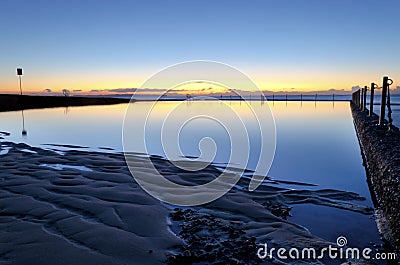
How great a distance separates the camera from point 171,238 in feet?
11.8

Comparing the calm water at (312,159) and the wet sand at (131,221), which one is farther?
the calm water at (312,159)

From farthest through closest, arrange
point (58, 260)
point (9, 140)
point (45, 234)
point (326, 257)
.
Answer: point (9, 140) → point (45, 234) → point (326, 257) → point (58, 260)

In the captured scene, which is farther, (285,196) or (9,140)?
(9,140)

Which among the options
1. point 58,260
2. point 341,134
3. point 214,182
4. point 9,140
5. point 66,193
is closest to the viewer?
point 58,260

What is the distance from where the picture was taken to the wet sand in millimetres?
3201

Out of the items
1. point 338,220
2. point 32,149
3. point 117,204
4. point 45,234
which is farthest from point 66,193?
point 32,149

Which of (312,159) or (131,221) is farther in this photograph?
(312,159)

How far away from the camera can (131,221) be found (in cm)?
401

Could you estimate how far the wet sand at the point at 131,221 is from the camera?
3201 mm

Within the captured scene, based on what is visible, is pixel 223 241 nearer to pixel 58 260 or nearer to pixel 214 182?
pixel 58 260

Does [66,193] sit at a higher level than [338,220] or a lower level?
higher

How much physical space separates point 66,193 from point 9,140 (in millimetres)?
7944

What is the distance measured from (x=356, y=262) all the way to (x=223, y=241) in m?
1.37

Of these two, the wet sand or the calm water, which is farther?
the calm water
